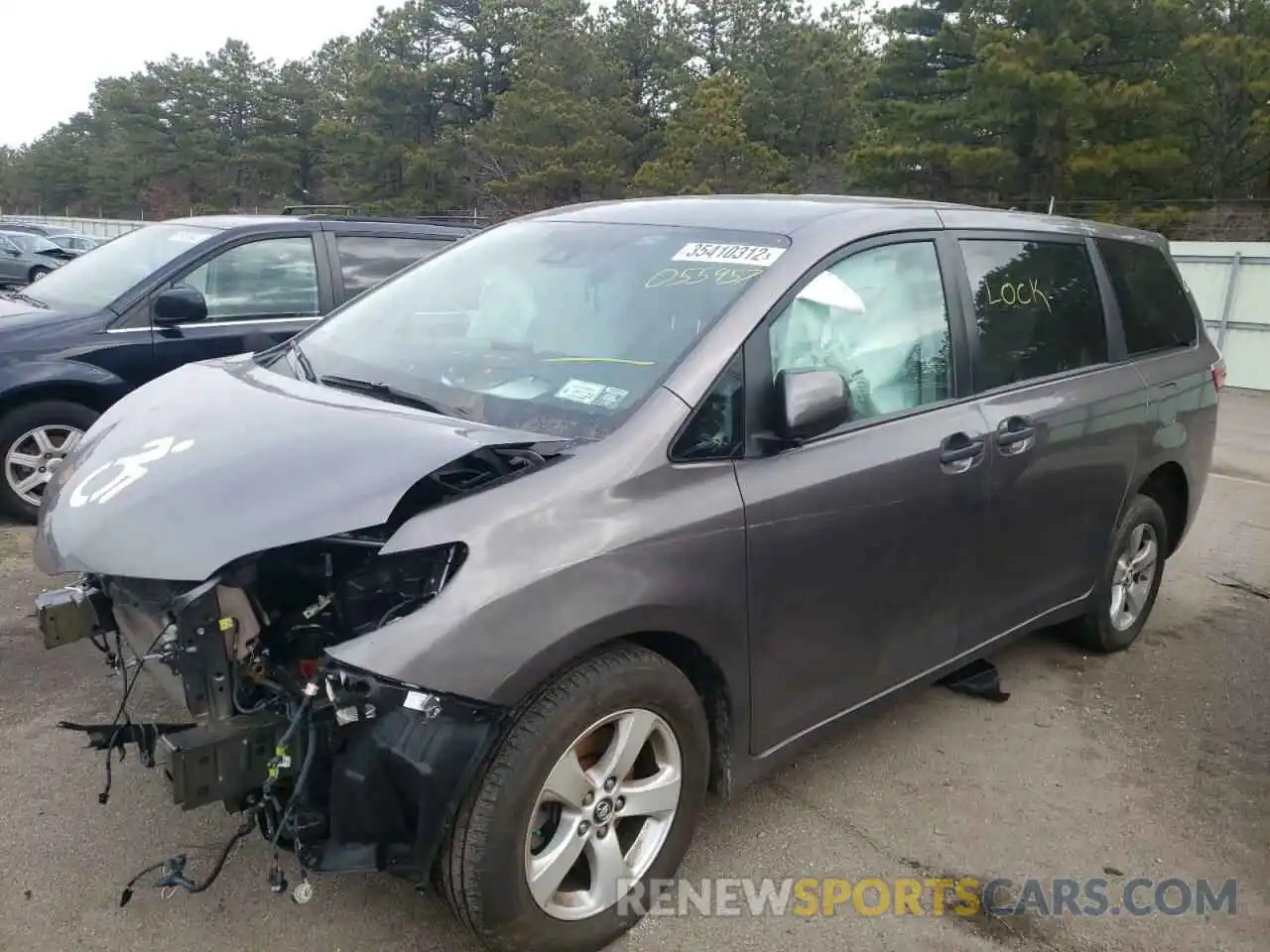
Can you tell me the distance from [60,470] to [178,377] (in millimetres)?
501

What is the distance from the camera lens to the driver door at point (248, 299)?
5895 mm

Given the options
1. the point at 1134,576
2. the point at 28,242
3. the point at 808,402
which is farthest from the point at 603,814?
the point at 28,242

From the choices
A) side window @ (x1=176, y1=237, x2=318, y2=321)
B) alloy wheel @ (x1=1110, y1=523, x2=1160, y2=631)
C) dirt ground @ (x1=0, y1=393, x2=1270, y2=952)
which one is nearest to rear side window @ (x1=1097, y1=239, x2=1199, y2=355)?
alloy wheel @ (x1=1110, y1=523, x2=1160, y2=631)

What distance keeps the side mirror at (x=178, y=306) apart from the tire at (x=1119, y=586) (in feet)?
15.7

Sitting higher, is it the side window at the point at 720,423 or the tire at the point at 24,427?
the side window at the point at 720,423

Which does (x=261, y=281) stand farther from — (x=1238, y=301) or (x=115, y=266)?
(x=1238, y=301)

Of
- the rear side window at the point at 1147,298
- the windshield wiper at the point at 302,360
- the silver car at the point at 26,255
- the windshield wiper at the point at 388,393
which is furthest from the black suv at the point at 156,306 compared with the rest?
the silver car at the point at 26,255

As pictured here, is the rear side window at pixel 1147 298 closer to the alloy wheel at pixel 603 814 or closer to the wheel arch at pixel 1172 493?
the wheel arch at pixel 1172 493

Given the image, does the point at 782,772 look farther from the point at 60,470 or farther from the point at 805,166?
the point at 805,166

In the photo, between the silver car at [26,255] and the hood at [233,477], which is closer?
the hood at [233,477]

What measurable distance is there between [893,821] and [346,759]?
1821mm

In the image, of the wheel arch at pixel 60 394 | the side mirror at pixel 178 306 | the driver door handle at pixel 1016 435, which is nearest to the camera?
the driver door handle at pixel 1016 435

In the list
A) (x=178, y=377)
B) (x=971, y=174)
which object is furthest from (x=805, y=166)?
(x=178, y=377)

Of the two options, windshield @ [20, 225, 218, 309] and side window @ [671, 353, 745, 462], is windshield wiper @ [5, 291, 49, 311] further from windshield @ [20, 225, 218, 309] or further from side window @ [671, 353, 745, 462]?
side window @ [671, 353, 745, 462]
